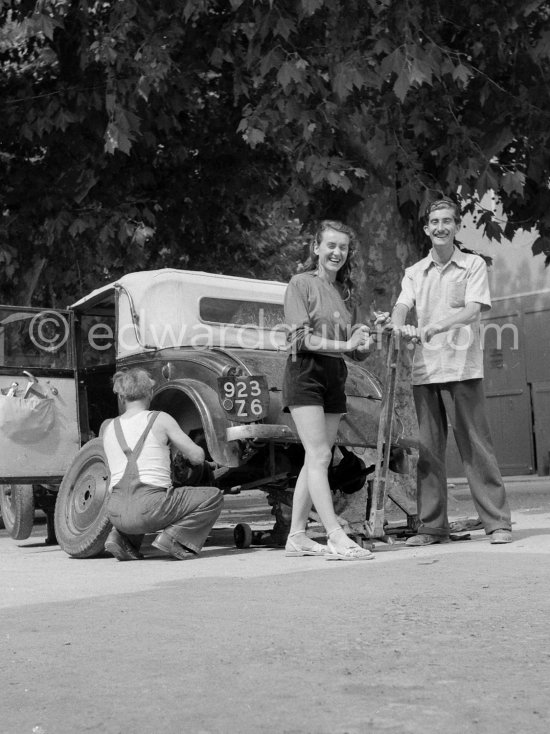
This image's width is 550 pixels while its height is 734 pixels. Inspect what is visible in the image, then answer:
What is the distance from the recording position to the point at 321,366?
7336mm

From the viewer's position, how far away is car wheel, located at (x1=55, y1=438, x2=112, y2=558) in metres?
8.17

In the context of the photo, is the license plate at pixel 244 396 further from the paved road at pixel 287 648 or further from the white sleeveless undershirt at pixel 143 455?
the paved road at pixel 287 648

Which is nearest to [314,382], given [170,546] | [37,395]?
[170,546]

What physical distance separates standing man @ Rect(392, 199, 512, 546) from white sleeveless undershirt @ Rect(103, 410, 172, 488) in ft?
5.31

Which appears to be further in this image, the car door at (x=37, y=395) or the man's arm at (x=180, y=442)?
the car door at (x=37, y=395)

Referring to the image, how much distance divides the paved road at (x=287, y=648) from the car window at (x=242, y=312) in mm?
2950

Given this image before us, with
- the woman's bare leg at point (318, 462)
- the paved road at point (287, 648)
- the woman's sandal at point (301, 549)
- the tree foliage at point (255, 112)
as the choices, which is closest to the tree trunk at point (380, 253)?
the tree foliage at point (255, 112)

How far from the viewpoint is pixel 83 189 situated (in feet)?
46.8

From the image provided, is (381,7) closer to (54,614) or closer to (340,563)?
(340,563)

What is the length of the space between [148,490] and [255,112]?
5.34 m

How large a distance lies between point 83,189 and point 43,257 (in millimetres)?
1669

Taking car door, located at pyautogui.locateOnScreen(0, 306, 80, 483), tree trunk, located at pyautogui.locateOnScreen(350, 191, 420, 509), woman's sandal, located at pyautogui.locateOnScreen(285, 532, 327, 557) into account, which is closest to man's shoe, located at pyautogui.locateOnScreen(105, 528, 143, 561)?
woman's sandal, located at pyautogui.locateOnScreen(285, 532, 327, 557)

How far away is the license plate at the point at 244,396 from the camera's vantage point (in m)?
7.96

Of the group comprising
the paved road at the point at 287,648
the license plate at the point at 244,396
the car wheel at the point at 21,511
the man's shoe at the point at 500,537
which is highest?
the license plate at the point at 244,396
